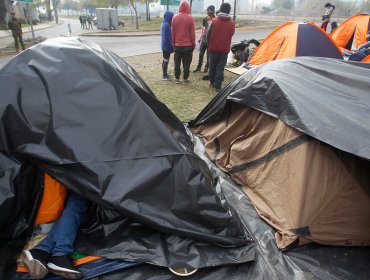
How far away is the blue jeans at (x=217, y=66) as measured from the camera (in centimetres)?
598

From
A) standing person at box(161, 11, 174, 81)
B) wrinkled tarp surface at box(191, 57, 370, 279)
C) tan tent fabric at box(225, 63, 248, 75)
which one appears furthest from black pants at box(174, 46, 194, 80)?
wrinkled tarp surface at box(191, 57, 370, 279)

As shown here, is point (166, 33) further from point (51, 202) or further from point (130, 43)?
point (130, 43)

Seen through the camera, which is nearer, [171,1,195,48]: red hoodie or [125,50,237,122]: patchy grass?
[125,50,237,122]: patchy grass

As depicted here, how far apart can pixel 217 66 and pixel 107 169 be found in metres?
4.77

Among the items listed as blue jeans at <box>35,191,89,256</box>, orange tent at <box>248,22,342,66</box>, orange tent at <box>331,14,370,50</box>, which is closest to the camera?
blue jeans at <box>35,191,89,256</box>

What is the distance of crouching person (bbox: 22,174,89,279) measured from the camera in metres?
1.73

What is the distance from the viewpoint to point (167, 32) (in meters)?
6.43

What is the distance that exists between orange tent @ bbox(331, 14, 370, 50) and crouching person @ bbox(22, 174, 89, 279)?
33.9 feet

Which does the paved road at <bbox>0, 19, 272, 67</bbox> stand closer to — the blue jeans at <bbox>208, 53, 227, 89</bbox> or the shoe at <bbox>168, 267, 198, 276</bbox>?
the blue jeans at <bbox>208, 53, 227, 89</bbox>

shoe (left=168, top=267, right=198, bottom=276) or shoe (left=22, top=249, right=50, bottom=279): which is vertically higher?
shoe (left=22, top=249, right=50, bottom=279)

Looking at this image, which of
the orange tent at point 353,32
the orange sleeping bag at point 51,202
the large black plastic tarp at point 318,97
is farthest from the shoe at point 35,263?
the orange tent at point 353,32

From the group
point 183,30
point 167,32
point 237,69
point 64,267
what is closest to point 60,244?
point 64,267

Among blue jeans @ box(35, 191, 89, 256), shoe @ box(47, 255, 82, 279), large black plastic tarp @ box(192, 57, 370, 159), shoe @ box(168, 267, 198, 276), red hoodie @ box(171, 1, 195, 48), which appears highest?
red hoodie @ box(171, 1, 195, 48)

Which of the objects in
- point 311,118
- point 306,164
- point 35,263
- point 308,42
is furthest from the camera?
point 308,42
